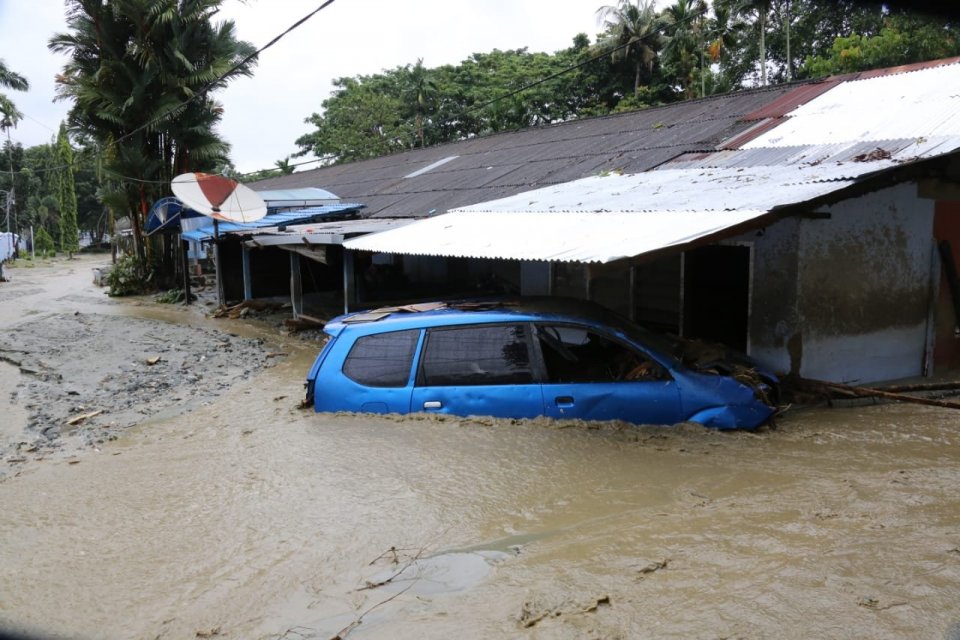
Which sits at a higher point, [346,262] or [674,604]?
[346,262]

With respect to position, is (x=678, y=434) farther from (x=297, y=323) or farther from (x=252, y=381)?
(x=297, y=323)

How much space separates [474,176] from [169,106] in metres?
10.4

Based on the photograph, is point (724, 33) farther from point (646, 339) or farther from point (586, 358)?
point (586, 358)

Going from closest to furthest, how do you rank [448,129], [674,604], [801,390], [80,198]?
[674,604]
[801,390]
[448,129]
[80,198]

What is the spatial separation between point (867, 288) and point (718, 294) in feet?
4.91

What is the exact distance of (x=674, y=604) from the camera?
312 cm

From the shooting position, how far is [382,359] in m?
5.99


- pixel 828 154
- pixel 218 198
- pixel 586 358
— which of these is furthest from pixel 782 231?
pixel 218 198

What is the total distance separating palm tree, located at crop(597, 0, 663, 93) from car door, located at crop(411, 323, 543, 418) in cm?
3478

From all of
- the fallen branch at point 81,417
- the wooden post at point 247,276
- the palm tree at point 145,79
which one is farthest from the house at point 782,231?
the palm tree at point 145,79

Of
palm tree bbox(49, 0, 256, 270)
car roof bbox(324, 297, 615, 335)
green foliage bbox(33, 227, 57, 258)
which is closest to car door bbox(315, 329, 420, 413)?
car roof bbox(324, 297, 615, 335)

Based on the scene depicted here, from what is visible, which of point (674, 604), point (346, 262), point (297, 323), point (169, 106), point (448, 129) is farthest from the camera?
point (448, 129)

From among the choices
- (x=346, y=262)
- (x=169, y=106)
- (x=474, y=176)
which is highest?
(x=169, y=106)

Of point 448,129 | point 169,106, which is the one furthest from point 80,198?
point 169,106
